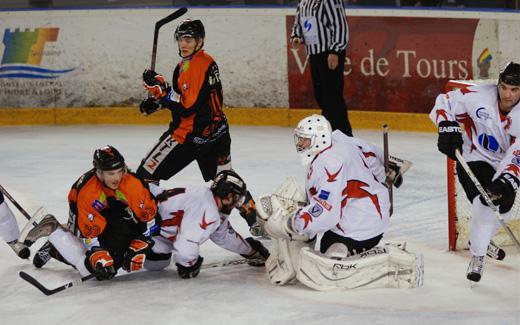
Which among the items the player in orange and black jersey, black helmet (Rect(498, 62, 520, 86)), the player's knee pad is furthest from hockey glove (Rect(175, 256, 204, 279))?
black helmet (Rect(498, 62, 520, 86))

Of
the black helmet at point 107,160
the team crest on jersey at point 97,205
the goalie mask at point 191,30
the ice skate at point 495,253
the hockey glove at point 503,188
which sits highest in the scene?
the goalie mask at point 191,30

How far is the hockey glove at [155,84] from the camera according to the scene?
17.6 ft

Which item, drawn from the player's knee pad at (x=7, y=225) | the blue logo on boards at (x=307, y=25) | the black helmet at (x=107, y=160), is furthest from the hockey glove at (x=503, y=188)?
the blue logo on boards at (x=307, y=25)

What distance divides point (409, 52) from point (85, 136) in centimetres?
228

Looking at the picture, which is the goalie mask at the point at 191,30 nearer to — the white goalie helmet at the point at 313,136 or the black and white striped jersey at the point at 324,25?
the white goalie helmet at the point at 313,136

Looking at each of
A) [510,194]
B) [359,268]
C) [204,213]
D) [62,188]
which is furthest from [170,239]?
[62,188]

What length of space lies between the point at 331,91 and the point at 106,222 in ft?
9.57

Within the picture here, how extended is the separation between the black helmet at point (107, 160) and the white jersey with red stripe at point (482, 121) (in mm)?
1252

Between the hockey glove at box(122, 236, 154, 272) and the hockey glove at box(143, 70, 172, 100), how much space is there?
0.91 metres

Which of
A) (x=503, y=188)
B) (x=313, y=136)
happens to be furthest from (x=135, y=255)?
(x=503, y=188)

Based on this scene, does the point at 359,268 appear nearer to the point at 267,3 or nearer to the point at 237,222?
the point at 237,222

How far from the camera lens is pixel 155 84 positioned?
538cm

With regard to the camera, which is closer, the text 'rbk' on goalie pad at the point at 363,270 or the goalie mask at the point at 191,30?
the text 'rbk' on goalie pad at the point at 363,270

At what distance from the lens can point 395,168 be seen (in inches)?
191
